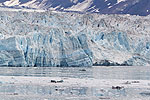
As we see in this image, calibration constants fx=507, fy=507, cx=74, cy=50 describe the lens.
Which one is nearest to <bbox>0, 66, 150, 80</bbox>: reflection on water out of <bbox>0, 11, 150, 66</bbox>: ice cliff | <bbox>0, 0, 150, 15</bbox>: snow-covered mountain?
<bbox>0, 11, 150, 66</bbox>: ice cliff

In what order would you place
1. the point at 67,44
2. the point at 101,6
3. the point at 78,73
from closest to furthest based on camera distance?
the point at 78,73
the point at 67,44
the point at 101,6

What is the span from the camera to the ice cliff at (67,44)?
143 feet

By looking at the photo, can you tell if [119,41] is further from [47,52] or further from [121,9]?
[121,9]

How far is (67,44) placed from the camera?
4638 cm

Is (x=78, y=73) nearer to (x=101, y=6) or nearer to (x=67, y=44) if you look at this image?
(x=67, y=44)

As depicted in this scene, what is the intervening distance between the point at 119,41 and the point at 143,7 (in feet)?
414

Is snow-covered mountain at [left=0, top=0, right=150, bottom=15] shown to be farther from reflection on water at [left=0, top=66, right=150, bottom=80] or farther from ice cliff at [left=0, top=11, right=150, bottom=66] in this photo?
reflection on water at [left=0, top=66, right=150, bottom=80]

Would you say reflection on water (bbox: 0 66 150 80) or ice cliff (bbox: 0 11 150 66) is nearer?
reflection on water (bbox: 0 66 150 80)

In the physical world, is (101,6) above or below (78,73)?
above

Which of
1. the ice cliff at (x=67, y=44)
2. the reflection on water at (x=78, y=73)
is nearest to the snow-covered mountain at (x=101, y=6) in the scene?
the ice cliff at (x=67, y=44)

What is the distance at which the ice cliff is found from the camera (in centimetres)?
4369

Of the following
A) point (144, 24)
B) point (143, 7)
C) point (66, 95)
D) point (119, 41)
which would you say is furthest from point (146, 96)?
point (143, 7)

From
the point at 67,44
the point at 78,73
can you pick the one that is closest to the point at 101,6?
the point at 67,44

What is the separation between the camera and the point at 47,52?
147 feet
